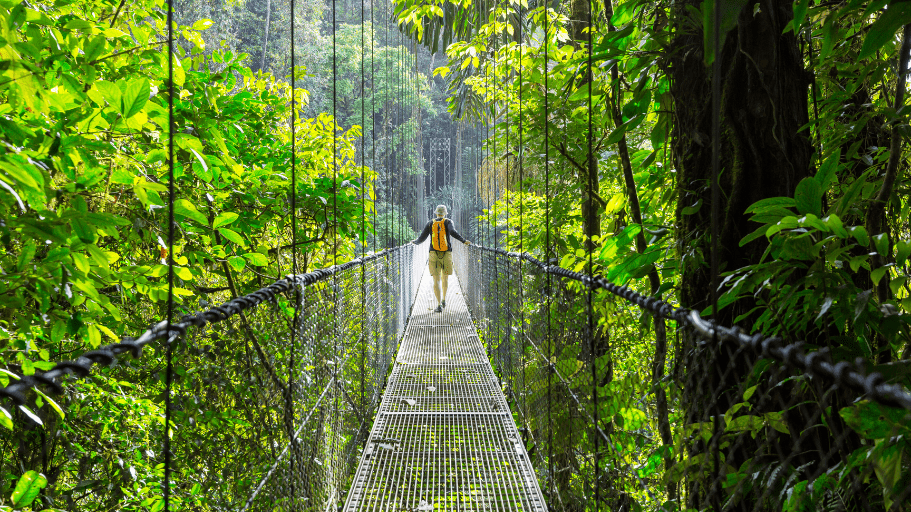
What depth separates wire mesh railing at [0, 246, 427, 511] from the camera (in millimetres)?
1271

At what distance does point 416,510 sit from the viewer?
6.07 ft

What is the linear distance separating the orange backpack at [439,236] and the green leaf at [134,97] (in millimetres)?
4712

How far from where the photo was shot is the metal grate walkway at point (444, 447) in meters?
1.92

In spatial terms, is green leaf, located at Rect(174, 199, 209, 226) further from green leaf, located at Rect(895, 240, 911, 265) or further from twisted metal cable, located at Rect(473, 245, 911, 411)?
green leaf, located at Rect(895, 240, 911, 265)

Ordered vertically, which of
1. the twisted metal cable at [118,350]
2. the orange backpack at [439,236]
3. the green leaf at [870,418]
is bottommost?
the green leaf at [870,418]

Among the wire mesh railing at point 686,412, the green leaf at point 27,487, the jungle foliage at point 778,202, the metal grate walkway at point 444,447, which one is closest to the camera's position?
the wire mesh railing at point 686,412

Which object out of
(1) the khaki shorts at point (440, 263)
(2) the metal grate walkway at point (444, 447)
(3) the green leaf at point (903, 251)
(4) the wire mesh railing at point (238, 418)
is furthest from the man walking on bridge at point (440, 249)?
(3) the green leaf at point (903, 251)

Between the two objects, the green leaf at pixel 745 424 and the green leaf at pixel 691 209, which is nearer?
the green leaf at pixel 745 424

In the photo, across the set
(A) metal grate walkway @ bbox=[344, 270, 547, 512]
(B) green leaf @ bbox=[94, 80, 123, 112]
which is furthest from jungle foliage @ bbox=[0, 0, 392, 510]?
(A) metal grate walkway @ bbox=[344, 270, 547, 512]

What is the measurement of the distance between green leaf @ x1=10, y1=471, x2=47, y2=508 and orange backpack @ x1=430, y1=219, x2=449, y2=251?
4820 millimetres

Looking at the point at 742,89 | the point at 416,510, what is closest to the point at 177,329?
the point at 742,89

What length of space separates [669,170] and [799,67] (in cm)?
35

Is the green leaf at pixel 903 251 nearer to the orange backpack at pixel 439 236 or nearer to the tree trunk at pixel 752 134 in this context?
the tree trunk at pixel 752 134

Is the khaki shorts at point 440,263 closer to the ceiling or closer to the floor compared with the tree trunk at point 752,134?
closer to the floor
